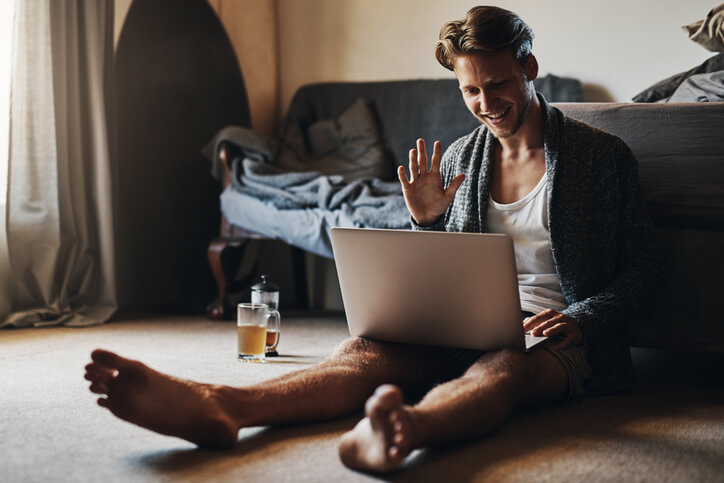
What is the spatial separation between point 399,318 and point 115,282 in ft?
5.35

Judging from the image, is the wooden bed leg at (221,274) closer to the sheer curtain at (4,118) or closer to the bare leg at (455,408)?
the sheer curtain at (4,118)

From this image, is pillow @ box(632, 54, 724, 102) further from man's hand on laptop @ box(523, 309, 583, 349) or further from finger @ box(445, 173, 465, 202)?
man's hand on laptop @ box(523, 309, 583, 349)

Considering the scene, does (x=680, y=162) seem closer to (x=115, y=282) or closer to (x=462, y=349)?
(x=462, y=349)

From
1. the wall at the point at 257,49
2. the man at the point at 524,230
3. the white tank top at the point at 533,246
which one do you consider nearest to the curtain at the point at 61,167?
the wall at the point at 257,49

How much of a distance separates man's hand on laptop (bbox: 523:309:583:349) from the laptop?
2 cm

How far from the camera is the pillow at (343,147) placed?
9.66ft

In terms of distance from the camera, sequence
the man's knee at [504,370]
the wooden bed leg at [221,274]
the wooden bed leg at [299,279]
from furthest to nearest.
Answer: the wooden bed leg at [299,279], the wooden bed leg at [221,274], the man's knee at [504,370]

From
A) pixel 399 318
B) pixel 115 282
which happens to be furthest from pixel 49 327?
pixel 399 318

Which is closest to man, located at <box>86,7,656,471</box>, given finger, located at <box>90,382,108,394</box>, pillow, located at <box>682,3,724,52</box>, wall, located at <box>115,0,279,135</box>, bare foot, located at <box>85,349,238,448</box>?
bare foot, located at <box>85,349,238,448</box>

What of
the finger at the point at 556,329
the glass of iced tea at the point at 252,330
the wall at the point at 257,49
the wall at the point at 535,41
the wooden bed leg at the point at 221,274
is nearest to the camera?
the finger at the point at 556,329

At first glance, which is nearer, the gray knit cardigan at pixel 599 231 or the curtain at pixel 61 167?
the gray knit cardigan at pixel 599 231

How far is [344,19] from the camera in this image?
3.33 meters

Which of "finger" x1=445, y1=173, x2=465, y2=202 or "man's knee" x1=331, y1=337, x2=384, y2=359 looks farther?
"finger" x1=445, y1=173, x2=465, y2=202

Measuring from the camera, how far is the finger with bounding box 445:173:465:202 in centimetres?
158
